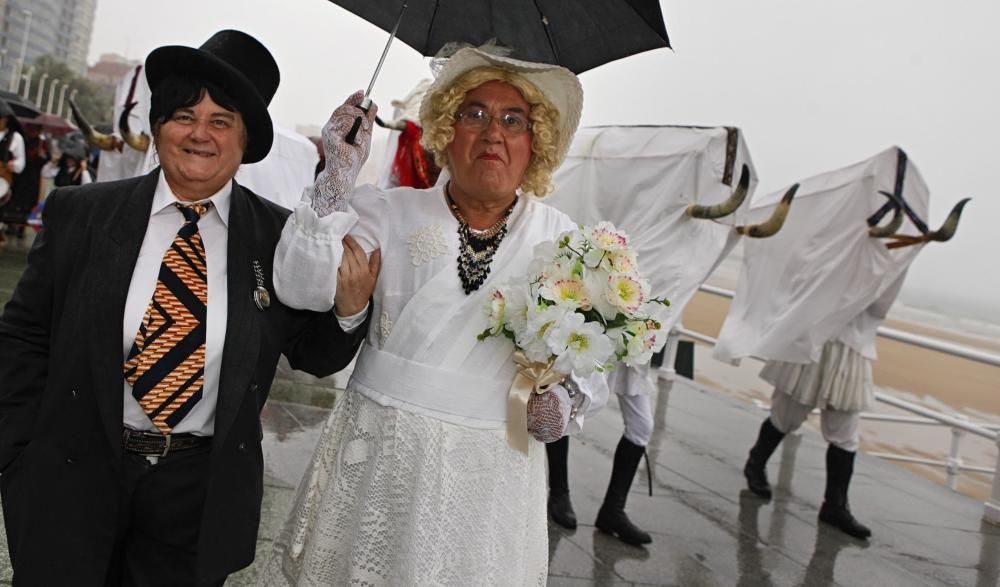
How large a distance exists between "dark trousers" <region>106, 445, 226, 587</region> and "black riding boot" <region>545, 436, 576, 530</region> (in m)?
2.96

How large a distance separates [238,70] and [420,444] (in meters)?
1.13

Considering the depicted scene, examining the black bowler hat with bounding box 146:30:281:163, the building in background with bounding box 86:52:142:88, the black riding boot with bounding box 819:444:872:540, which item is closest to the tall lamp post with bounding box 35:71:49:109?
the building in background with bounding box 86:52:142:88

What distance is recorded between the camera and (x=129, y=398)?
2.02m

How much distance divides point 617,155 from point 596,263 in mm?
3728

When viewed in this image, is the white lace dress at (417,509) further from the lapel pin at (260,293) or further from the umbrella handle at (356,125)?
the umbrella handle at (356,125)

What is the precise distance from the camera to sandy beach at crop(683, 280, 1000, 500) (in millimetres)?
12562

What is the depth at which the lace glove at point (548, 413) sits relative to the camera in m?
2.23

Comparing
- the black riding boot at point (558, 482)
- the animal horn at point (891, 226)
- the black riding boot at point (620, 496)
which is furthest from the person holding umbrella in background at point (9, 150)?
the animal horn at point (891, 226)

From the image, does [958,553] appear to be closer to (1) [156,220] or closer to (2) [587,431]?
(2) [587,431]

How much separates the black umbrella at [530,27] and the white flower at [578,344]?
0.92m

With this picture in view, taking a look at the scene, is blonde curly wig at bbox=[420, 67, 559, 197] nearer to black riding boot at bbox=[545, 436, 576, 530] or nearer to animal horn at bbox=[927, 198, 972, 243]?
black riding boot at bbox=[545, 436, 576, 530]

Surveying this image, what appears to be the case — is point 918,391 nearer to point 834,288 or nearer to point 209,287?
point 834,288

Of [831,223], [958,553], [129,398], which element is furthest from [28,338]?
[958,553]

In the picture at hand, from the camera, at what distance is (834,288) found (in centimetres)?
556
